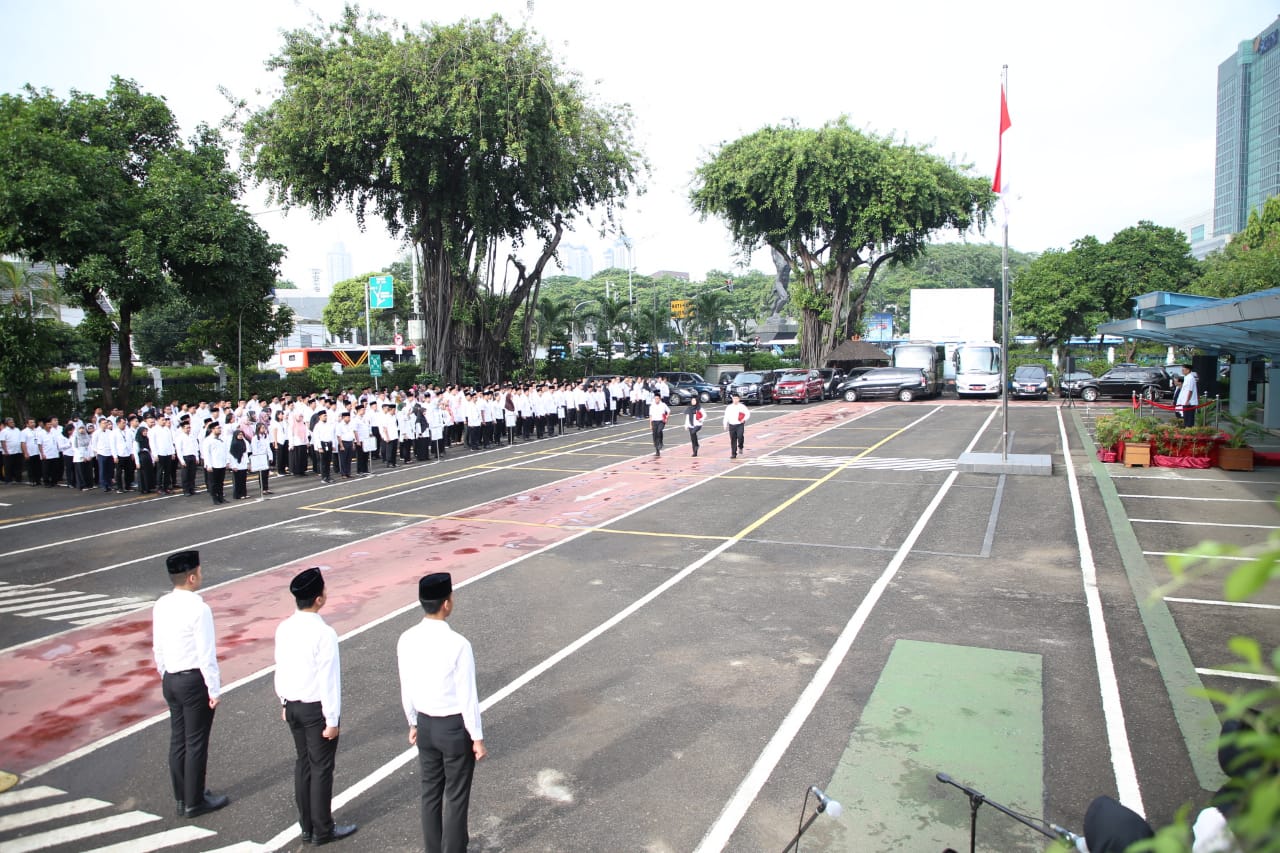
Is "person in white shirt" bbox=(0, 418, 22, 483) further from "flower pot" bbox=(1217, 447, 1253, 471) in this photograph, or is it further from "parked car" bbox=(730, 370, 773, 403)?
"flower pot" bbox=(1217, 447, 1253, 471)

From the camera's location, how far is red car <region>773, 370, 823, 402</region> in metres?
38.8

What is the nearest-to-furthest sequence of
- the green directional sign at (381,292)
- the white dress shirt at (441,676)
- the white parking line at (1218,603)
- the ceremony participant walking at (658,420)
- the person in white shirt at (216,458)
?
the white dress shirt at (441,676), the white parking line at (1218,603), the person in white shirt at (216,458), the ceremony participant walking at (658,420), the green directional sign at (381,292)

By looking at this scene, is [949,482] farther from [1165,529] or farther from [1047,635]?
[1047,635]

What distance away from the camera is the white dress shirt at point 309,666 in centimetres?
508

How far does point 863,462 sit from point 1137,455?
556 centimetres

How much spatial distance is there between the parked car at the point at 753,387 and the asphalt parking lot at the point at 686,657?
2284 centimetres

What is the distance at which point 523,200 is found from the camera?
3444cm

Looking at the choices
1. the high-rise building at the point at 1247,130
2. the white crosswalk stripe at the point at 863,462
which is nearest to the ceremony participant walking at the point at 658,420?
the white crosswalk stripe at the point at 863,462

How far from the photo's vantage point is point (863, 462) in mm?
19719

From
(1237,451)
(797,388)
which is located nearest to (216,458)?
(1237,451)

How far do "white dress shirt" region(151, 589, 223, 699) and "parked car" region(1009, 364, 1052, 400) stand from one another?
39.2 m

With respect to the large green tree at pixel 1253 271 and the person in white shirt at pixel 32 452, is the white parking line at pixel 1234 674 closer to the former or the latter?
the person in white shirt at pixel 32 452

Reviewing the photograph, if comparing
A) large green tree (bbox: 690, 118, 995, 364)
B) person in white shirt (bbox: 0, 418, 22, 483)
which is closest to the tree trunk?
person in white shirt (bbox: 0, 418, 22, 483)

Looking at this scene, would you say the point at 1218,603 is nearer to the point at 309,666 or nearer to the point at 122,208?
the point at 309,666
